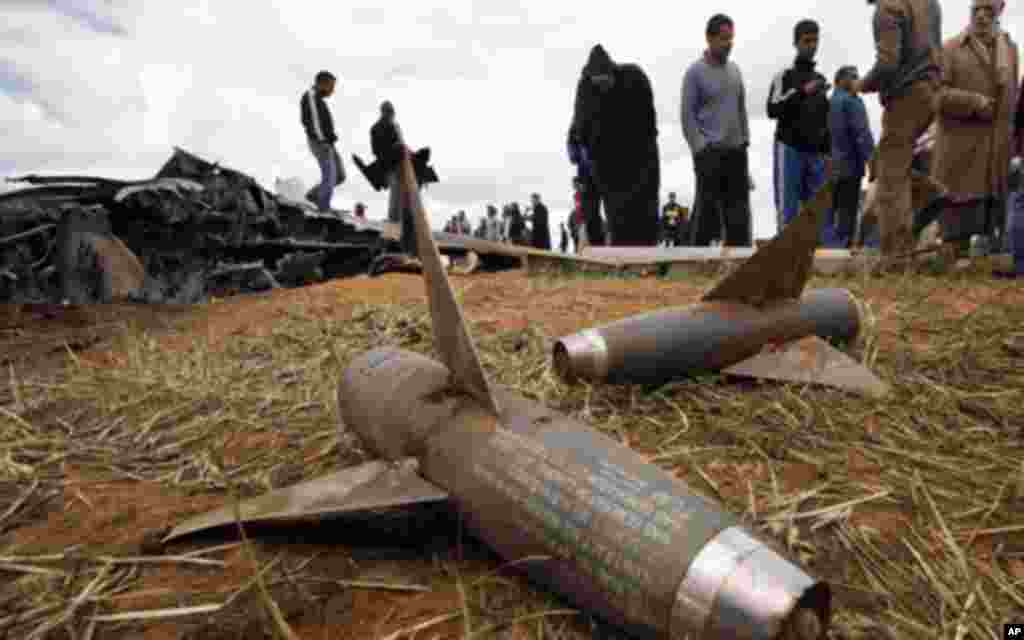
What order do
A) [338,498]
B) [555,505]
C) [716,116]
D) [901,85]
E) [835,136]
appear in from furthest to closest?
1. [835,136]
2. [716,116]
3. [901,85]
4. [338,498]
5. [555,505]

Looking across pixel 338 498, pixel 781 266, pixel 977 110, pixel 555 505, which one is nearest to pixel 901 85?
pixel 977 110

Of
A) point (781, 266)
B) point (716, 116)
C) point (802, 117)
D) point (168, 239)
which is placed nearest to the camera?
point (781, 266)

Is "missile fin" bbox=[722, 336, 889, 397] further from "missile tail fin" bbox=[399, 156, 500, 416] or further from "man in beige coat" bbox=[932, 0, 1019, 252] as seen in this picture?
"man in beige coat" bbox=[932, 0, 1019, 252]

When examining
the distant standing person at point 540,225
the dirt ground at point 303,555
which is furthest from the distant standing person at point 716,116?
the distant standing person at point 540,225

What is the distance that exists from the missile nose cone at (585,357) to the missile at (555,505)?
2.40 ft

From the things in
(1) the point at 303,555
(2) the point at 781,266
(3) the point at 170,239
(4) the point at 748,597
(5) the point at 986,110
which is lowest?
(1) the point at 303,555

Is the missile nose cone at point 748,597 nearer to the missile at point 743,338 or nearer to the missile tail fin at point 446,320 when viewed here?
the missile tail fin at point 446,320

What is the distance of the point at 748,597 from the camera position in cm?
114

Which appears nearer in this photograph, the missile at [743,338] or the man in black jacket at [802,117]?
the missile at [743,338]

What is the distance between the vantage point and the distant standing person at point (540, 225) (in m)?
20.8

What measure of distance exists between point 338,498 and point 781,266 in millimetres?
2201

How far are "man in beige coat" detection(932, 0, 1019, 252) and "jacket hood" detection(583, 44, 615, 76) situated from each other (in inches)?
143

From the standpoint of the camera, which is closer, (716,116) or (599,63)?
(716,116)

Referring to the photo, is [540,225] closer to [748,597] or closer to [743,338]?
[743,338]
